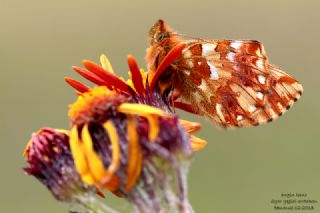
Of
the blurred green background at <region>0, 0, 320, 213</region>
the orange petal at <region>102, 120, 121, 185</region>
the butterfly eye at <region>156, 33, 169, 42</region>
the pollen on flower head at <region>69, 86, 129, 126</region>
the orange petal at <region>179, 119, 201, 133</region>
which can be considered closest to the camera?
the orange petal at <region>102, 120, 121, 185</region>

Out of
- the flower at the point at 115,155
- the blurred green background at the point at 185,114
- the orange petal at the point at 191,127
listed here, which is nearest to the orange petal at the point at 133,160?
the flower at the point at 115,155

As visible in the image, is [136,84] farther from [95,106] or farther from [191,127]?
[95,106]

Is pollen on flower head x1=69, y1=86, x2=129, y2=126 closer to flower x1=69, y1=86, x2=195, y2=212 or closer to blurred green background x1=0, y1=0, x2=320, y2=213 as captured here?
flower x1=69, y1=86, x2=195, y2=212

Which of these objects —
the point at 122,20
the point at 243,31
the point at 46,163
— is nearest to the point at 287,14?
the point at 243,31

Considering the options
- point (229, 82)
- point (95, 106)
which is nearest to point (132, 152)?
point (95, 106)

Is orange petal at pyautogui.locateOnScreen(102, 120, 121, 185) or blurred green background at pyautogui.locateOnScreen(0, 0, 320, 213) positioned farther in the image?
blurred green background at pyautogui.locateOnScreen(0, 0, 320, 213)

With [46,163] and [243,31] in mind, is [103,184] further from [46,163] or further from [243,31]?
[243,31]

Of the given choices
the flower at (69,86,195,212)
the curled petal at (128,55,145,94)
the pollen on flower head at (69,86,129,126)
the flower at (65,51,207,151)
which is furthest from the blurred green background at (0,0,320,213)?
the flower at (69,86,195,212)

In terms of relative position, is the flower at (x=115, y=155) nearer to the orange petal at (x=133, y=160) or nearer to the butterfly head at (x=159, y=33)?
the orange petal at (x=133, y=160)
